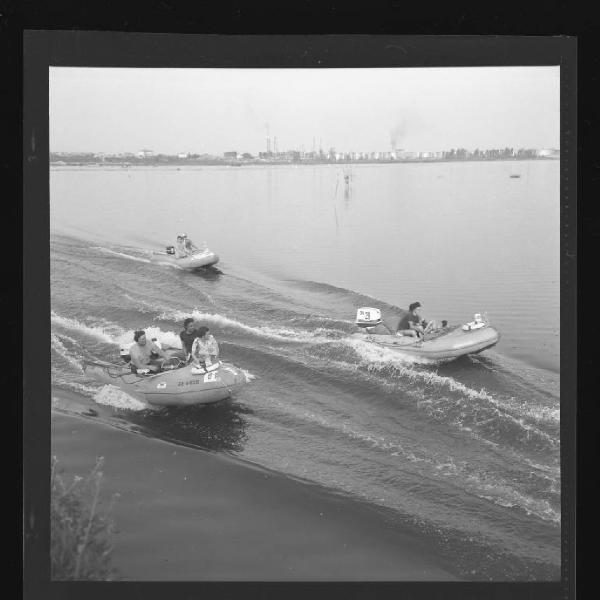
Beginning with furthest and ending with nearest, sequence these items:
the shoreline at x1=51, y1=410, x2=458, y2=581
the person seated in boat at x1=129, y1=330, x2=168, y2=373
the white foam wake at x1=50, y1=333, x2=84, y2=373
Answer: the person seated in boat at x1=129, y1=330, x2=168, y2=373
the white foam wake at x1=50, y1=333, x2=84, y2=373
the shoreline at x1=51, y1=410, x2=458, y2=581

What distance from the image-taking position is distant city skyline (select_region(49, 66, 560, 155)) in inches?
145

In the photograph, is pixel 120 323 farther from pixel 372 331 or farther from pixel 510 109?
pixel 510 109

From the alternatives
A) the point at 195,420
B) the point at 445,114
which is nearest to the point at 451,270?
the point at 445,114

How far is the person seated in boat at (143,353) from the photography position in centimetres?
379

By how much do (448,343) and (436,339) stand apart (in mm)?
62

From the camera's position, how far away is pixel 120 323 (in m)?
3.81

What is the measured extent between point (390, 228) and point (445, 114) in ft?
2.07

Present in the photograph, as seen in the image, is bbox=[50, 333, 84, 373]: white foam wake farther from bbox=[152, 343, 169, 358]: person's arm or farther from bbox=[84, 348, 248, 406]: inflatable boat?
bbox=[152, 343, 169, 358]: person's arm

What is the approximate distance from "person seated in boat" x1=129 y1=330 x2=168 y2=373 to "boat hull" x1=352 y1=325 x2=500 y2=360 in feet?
3.80

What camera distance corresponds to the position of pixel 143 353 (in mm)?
3807

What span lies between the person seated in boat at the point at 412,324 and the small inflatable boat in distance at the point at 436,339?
26mm

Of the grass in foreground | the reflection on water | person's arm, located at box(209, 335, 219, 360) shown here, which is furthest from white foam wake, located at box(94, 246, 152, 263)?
the grass in foreground

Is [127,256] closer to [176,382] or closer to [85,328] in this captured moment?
[85,328]

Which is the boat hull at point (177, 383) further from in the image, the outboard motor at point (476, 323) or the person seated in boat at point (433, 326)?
the outboard motor at point (476, 323)
